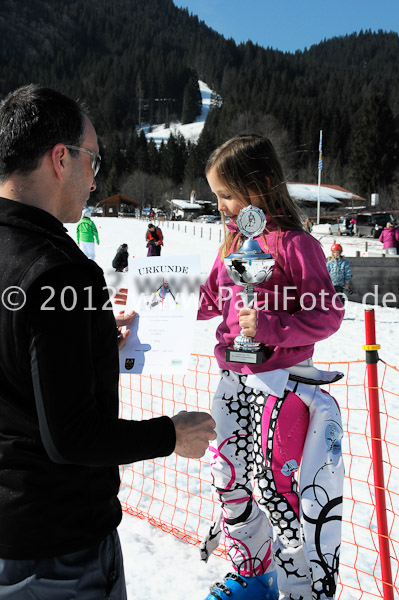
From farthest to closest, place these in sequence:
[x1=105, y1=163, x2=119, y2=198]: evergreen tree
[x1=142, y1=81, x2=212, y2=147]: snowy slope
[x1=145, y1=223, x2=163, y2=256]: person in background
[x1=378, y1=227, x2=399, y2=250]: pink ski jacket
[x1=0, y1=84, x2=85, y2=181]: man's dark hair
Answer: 1. [x1=142, y1=81, x2=212, y2=147]: snowy slope
2. [x1=105, y1=163, x2=119, y2=198]: evergreen tree
3. [x1=378, y1=227, x2=399, y2=250]: pink ski jacket
4. [x1=145, y1=223, x2=163, y2=256]: person in background
5. [x1=0, y1=84, x2=85, y2=181]: man's dark hair

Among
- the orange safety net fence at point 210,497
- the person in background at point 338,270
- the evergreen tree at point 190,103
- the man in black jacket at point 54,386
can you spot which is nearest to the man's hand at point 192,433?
the man in black jacket at point 54,386

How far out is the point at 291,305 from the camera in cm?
182

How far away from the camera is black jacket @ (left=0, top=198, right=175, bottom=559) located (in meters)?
0.96

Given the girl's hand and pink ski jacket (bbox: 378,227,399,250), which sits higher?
pink ski jacket (bbox: 378,227,399,250)

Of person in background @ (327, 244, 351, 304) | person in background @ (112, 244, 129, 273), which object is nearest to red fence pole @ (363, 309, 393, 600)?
person in background @ (327, 244, 351, 304)

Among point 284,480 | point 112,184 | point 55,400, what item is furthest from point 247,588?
point 112,184

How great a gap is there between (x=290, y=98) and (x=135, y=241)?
77732 mm

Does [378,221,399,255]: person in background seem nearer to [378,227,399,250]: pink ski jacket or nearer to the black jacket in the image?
[378,227,399,250]: pink ski jacket

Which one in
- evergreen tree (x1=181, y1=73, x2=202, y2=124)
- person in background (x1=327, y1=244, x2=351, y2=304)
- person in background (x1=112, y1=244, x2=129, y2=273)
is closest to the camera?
person in background (x1=327, y1=244, x2=351, y2=304)

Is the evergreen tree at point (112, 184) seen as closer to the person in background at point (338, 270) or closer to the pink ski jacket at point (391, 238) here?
the pink ski jacket at point (391, 238)

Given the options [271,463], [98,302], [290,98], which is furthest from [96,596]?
[290,98]

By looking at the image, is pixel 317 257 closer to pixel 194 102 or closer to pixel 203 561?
pixel 203 561

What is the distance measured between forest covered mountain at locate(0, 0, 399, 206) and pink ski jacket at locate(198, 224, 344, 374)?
45.8 metres

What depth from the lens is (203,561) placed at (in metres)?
2.37
